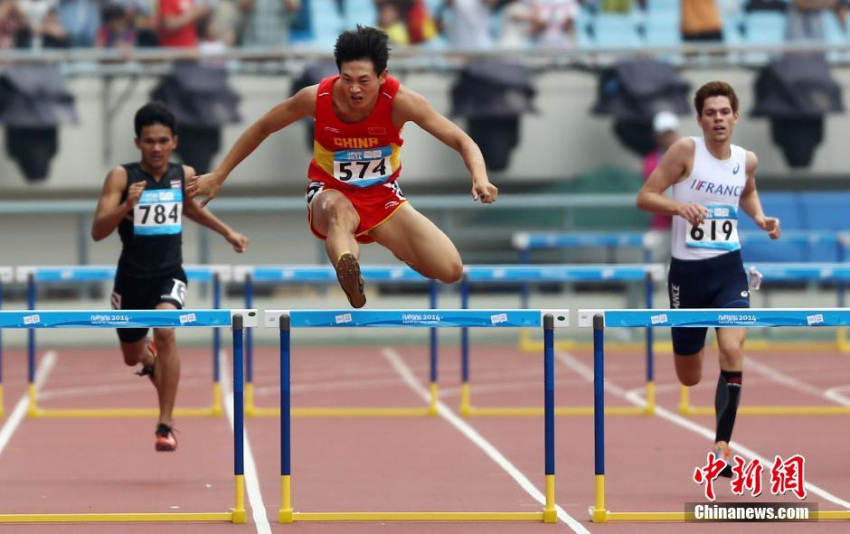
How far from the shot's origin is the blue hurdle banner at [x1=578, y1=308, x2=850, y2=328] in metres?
7.85

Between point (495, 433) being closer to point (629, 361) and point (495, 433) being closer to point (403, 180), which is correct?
point (629, 361)

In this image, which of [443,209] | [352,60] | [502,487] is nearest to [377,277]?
[502,487]

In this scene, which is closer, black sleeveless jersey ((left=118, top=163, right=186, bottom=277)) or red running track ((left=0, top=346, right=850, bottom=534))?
red running track ((left=0, top=346, right=850, bottom=534))

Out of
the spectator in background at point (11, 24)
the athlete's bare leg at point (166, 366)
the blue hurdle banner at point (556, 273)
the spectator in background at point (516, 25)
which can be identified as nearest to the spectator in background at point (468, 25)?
the spectator in background at point (516, 25)

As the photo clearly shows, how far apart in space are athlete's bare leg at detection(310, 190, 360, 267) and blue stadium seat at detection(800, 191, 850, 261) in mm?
11657

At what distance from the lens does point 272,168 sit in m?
19.5

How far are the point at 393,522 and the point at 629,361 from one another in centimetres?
945

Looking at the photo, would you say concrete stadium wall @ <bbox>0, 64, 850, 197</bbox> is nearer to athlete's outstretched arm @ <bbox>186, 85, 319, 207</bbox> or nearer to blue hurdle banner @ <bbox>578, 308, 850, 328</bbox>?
athlete's outstretched arm @ <bbox>186, 85, 319, 207</bbox>

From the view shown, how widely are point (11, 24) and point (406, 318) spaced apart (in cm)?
1267

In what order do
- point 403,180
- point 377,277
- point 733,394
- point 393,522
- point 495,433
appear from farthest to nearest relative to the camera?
point 403,180 < point 377,277 < point 495,433 < point 733,394 < point 393,522

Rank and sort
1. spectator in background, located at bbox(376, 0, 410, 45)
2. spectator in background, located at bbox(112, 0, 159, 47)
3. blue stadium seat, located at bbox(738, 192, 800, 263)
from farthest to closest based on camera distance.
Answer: spectator in background, located at bbox(376, 0, 410, 45)
spectator in background, located at bbox(112, 0, 159, 47)
blue stadium seat, located at bbox(738, 192, 800, 263)

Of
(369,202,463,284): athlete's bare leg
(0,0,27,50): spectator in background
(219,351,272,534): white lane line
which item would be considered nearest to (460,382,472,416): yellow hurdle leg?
(219,351,272,534): white lane line

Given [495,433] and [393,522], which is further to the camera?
[495,433]

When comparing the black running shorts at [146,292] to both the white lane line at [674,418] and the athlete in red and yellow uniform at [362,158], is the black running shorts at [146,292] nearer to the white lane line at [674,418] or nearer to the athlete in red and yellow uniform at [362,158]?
the athlete in red and yellow uniform at [362,158]
